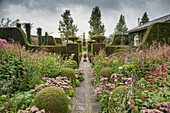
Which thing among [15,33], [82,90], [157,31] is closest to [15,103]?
[82,90]

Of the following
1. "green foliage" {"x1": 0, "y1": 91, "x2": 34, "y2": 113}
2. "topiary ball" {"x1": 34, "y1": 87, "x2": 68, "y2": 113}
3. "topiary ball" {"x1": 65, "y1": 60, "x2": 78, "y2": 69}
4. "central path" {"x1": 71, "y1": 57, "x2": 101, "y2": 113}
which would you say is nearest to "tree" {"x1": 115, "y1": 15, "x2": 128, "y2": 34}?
"topiary ball" {"x1": 65, "y1": 60, "x2": 78, "y2": 69}

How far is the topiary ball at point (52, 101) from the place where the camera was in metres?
1.81

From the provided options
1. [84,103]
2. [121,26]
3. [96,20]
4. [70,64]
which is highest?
[96,20]

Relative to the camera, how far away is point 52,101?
1867mm

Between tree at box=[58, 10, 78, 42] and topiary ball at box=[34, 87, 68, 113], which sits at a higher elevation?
tree at box=[58, 10, 78, 42]

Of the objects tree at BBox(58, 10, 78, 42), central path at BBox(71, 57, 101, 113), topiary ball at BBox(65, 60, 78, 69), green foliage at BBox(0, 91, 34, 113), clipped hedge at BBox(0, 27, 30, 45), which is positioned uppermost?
tree at BBox(58, 10, 78, 42)

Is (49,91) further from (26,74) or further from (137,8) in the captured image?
(137,8)

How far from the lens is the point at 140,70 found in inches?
117

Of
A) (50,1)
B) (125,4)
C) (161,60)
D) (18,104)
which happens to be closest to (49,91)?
(18,104)

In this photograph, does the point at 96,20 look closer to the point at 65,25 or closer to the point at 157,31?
the point at 65,25

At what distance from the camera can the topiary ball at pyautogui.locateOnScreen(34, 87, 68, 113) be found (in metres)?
1.81

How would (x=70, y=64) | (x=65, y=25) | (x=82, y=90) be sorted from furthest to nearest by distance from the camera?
(x=65, y=25) → (x=70, y=64) → (x=82, y=90)

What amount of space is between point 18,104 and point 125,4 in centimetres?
820

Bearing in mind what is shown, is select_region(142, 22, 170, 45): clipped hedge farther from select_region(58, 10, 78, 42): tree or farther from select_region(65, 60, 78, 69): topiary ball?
select_region(58, 10, 78, 42): tree
